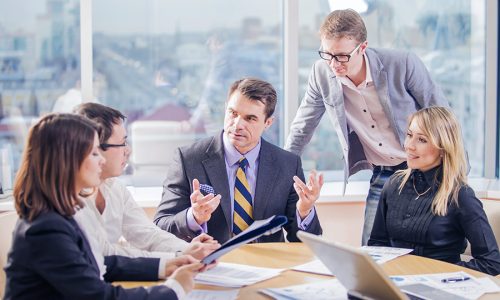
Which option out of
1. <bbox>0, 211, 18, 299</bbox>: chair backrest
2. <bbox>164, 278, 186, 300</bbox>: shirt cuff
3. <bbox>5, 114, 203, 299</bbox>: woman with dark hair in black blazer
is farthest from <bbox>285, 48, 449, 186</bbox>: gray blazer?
<bbox>5, 114, 203, 299</bbox>: woman with dark hair in black blazer

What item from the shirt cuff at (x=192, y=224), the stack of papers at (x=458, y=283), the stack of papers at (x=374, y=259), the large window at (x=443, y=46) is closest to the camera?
the stack of papers at (x=458, y=283)

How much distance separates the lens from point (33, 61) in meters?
4.35

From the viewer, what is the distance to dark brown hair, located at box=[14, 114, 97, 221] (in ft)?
6.12

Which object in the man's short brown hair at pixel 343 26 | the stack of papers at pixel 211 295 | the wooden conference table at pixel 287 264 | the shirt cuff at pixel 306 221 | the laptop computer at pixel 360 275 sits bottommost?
the wooden conference table at pixel 287 264

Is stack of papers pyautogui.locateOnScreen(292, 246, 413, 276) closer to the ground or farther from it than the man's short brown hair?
closer to the ground

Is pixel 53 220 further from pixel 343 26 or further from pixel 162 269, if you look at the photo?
pixel 343 26

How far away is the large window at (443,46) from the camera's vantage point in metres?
4.79

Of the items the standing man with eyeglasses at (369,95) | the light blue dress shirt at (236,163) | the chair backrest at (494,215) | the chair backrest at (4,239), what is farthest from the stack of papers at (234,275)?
the standing man with eyeglasses at (369,95)

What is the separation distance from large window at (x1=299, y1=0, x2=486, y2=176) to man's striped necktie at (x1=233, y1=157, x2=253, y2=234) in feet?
5.79

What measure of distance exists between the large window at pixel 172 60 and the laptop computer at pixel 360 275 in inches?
103

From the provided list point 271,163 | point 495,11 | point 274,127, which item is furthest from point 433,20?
point 271,163

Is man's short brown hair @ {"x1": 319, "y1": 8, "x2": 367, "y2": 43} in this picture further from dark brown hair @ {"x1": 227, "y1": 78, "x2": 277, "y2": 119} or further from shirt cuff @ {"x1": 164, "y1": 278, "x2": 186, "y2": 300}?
shirt cuff @ {"x1": 164, "y1": 278, "x2": 186, "y2": 300}

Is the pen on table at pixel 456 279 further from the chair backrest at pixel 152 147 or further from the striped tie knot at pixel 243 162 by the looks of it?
Answer: the chair backrest at pixel 152 147

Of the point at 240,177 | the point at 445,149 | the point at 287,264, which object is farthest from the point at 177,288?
the point at 445,149
